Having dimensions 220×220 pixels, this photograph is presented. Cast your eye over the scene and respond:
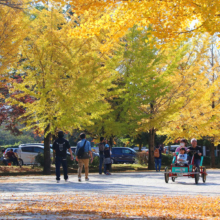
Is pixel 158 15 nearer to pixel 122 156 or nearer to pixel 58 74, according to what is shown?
pixel 58 74

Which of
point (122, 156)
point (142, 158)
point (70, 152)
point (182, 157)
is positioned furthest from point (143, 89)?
point (122, 156)

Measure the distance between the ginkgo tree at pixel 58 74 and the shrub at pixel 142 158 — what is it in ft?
51.2

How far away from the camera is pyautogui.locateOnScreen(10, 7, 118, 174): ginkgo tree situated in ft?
59.4

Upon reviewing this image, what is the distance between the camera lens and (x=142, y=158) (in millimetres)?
34531

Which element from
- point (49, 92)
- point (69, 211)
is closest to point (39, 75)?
point (49, 92)

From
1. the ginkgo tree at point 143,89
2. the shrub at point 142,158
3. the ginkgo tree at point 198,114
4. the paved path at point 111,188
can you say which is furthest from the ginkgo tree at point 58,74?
the shrub at point 142,158

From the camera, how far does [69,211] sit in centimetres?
646

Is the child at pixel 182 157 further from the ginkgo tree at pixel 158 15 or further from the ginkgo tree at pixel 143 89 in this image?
the ginkgo tree at pixel 143 89

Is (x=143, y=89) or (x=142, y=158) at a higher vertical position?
(x=143, y=89)

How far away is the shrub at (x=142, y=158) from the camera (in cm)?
3409

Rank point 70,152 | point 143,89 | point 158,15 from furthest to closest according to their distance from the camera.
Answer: point 143,89 < point 70,152 < point 158,15

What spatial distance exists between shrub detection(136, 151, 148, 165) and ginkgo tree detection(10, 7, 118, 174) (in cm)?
1562

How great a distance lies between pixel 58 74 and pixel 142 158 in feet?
59.3

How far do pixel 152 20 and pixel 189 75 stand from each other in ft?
48.7
